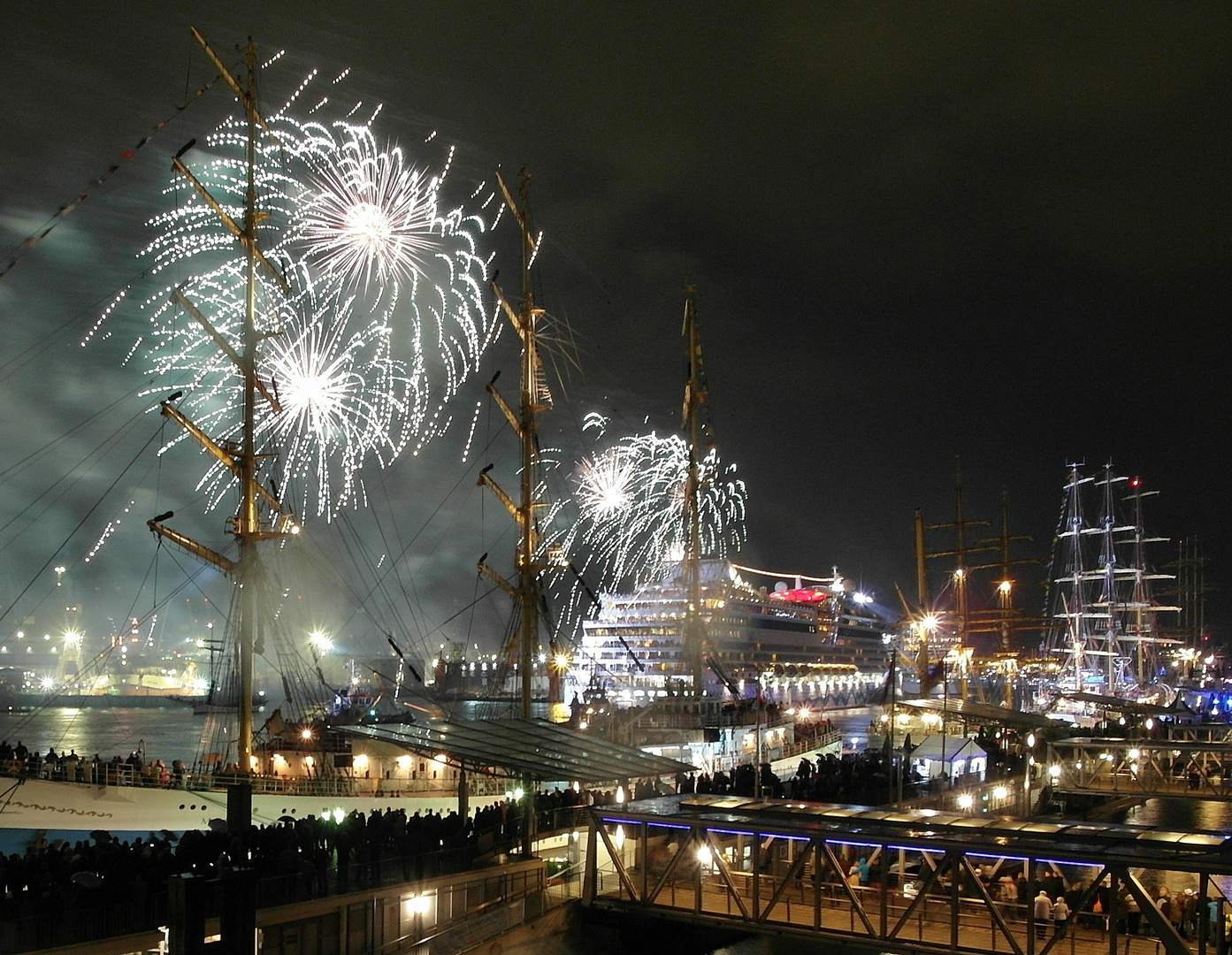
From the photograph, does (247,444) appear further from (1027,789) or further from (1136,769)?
(1136,769)

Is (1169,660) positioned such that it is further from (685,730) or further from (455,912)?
(455,912)

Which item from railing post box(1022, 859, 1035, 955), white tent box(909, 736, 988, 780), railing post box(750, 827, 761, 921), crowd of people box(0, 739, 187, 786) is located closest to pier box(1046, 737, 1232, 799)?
white tent box(909, 736, 988, 780)

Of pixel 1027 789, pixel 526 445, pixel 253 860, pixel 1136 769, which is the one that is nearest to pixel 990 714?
pixel 1027 789

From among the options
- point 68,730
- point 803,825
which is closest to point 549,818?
point 803,825

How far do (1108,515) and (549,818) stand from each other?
314 ft

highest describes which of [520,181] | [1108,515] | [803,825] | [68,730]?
[520,181]

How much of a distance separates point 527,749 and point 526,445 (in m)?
20.2

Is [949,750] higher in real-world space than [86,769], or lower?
lower

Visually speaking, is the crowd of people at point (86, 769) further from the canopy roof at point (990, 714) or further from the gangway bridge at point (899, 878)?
the canopy roof at point (990, 714)

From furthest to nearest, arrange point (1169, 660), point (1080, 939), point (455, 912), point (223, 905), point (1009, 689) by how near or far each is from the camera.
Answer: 1. point (1169, 660)
2. point (1009, 689)
3. point (455, 912)
4. point (1080, 939)
5. point (223, 905)

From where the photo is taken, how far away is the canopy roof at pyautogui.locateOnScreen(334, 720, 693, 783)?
21.4 meters

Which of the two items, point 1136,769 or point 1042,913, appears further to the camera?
point 1136,769

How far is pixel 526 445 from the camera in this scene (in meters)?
41.8

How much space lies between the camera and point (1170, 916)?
20.3 meters
